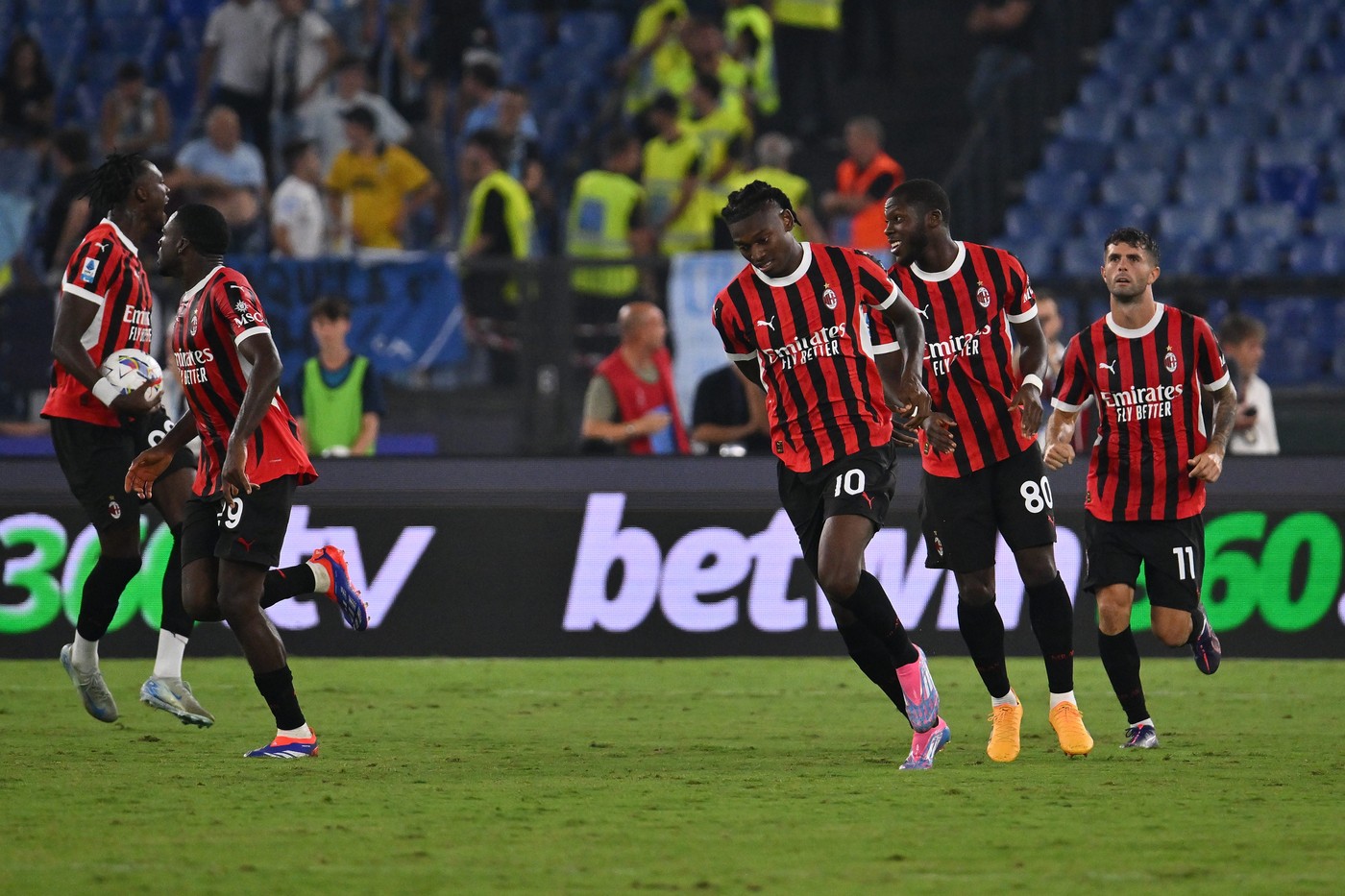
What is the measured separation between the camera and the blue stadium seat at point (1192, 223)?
15.5m

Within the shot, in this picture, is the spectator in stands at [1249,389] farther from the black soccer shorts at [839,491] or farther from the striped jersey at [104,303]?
the striped jersey at [104,303]

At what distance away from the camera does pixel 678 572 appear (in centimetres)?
1032

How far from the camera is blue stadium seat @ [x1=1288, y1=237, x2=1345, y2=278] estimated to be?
590 inches

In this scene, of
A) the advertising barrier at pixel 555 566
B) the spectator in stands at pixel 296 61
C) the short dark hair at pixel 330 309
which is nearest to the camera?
the advertising barrier at pixel 555 566

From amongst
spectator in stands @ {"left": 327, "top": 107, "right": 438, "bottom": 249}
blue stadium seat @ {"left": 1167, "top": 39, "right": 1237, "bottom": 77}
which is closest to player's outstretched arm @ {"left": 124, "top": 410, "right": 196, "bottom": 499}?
spectator in stands @ {"left": 327, "top": 107, "right": 438, "bottom": 249}

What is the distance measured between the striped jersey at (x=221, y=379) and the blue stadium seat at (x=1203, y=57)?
11.9 meters

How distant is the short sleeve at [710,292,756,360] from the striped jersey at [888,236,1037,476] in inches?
26.5

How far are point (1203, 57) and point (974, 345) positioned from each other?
10783 mm

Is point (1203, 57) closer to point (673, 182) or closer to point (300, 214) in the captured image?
point (673, 182)

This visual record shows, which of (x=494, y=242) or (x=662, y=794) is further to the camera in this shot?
(x=494, y=242)

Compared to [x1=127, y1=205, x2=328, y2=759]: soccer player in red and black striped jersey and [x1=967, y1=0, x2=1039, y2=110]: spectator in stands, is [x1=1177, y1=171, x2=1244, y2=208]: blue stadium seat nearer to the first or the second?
[x1=967, y1=0, x2=1039, y2=110]: spectator in stands

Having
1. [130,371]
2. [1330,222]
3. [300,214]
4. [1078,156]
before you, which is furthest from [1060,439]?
[1078,156]

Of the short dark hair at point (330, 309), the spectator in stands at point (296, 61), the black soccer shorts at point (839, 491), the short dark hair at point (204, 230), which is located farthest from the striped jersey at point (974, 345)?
the spectator in stands at point (296, 61)

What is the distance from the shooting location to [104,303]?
7.89m
